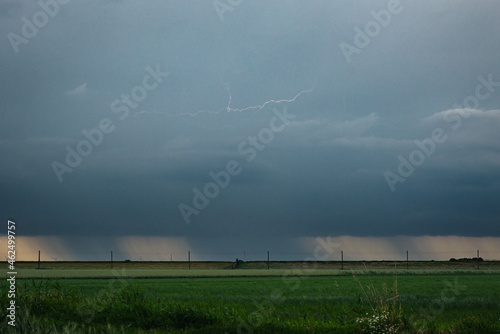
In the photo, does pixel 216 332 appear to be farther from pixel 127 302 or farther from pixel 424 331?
pixel 424 331

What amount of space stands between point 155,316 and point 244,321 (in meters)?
2.29

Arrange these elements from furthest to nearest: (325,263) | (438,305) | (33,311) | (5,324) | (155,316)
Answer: (325,263) → (438,305) → (33,311) → (155,316) → (5,324)

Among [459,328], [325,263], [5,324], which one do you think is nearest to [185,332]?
[5,324]

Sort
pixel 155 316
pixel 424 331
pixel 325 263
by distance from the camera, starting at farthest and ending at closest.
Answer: pixel 325 263 < pixel 155 316 < pixel 424 331

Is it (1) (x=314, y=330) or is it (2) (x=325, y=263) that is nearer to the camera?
(1) (x=314, y=330)

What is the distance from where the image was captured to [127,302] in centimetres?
1290

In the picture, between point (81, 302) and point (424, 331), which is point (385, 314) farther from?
point (81, 302)

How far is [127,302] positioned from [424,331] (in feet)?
23.8

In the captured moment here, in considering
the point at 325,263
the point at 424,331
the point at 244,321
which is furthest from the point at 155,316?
the point at 325,263

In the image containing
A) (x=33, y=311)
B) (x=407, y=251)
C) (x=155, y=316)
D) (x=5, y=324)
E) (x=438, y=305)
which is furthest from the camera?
(x=407, y=251)

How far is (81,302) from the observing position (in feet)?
43.5

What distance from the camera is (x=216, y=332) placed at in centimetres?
1052

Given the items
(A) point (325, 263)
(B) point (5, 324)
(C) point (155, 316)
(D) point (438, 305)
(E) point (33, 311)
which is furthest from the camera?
(A) point (325, 263)

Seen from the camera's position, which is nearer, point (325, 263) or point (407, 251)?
point (407, 251)
